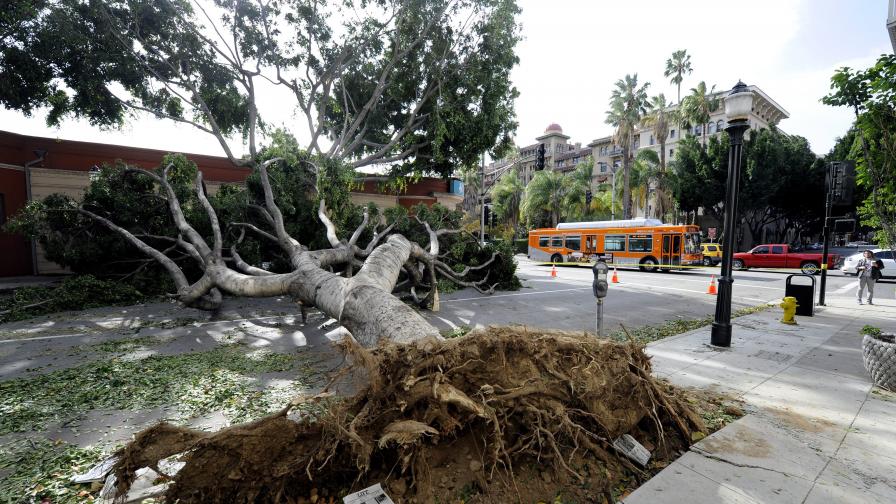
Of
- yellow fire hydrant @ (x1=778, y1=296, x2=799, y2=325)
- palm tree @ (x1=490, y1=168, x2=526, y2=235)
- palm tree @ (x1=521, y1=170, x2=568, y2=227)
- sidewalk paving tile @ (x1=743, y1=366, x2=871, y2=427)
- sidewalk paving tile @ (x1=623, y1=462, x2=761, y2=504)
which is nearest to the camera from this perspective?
sidewalk paving tile @ (x1=623, y1=462, x2=761, y2=504)

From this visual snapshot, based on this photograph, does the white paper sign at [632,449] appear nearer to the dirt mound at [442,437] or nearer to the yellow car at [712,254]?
the dirt mound at [442,437]

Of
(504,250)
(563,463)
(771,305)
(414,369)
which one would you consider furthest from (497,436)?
(771,305)

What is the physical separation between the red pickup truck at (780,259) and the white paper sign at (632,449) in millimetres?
25641

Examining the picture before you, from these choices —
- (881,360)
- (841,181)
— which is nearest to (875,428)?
(881,360)

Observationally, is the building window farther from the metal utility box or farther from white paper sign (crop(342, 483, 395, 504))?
white paper sign (crop(342, 483, 395, 504))

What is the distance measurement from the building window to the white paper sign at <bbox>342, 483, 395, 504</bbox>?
22769mm

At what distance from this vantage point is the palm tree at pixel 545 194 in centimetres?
3612

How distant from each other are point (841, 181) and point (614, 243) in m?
14.2

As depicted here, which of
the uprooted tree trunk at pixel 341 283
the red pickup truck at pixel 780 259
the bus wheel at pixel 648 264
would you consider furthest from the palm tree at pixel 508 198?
the uprooted tree trunk at pixel 341 283

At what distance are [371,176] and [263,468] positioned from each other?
19.6 meters

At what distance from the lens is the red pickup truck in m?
20.8

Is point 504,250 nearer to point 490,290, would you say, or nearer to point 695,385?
point 490,290

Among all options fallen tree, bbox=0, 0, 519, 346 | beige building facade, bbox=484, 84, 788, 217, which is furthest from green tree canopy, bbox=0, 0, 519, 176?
beige building facade, bbox=484, 84, 788, 217

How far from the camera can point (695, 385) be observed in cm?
420
